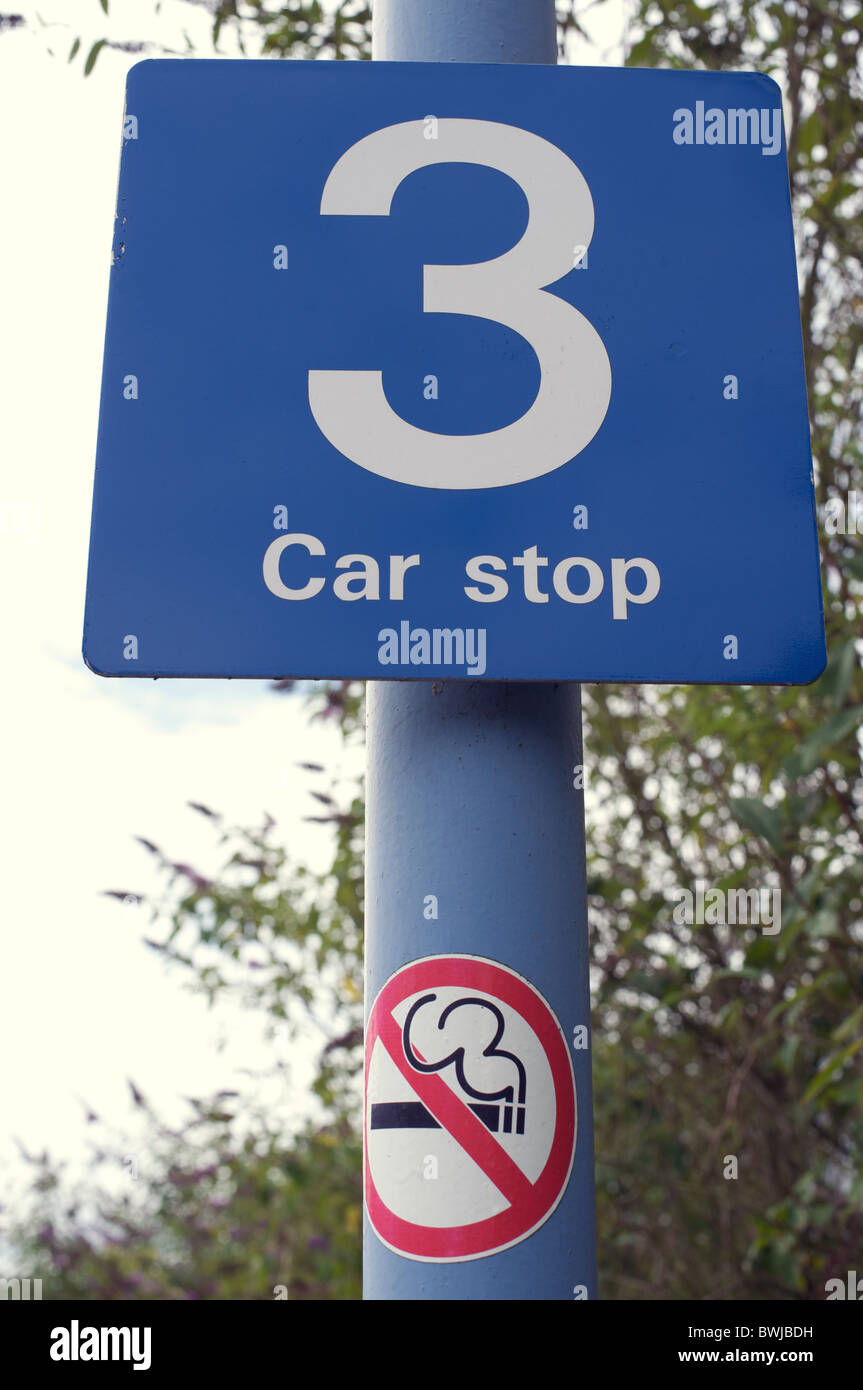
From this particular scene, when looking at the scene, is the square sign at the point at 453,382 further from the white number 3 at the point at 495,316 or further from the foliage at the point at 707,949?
the foliage at the point at 707,949

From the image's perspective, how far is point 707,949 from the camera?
310 centimetres

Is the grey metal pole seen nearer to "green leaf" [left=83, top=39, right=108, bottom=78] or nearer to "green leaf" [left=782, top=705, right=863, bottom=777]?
"green leaf" [left=782, top=705, right=863, bottom=777]

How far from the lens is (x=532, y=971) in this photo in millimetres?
1066

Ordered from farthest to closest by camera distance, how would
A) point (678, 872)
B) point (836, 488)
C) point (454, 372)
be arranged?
point (678, 872), point (836, 488), point (454, 372)

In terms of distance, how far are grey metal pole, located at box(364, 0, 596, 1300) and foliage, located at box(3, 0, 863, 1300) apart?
1.21m

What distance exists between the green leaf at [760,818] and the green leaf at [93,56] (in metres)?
1.71

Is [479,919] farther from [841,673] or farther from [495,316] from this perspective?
[841,673]

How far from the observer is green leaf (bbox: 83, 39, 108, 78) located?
2.01 m

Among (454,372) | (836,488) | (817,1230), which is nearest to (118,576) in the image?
(454,372)

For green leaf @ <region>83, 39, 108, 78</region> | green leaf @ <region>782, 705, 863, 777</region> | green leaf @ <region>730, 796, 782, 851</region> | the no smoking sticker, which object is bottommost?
the no smoking sticker

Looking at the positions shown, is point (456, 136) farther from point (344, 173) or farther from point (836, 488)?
point (836, 488)

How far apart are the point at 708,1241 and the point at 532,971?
8.92 ft

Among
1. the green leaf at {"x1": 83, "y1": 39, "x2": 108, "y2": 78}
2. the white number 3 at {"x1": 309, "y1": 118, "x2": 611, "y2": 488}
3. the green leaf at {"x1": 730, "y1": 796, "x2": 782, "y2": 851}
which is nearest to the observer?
the white number 3 at {"x1": 309, "y1": 118, "x2": 611, "y2": 488}

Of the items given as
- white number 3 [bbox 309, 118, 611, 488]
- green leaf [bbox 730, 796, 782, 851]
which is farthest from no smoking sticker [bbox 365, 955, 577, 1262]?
green leaf [bbox 730, 796, 782, 851]
